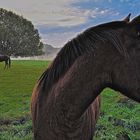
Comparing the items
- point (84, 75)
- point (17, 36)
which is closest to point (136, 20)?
point (84, 75)

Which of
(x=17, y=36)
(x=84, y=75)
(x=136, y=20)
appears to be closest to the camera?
(x=136, y=20)

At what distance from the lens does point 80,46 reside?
140 inches

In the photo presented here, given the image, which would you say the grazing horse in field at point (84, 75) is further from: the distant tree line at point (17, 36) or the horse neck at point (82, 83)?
the distant tree line at point (17, 36)

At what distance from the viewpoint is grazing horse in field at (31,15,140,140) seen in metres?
3.37

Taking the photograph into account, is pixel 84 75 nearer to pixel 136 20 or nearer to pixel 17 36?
pixel 136 20

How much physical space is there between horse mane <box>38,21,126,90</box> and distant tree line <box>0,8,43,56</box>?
5399 centimetres

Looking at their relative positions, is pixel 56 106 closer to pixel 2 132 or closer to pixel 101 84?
pixel 101 84

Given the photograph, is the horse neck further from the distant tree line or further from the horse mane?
the distant tree line

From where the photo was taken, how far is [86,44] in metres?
3.54

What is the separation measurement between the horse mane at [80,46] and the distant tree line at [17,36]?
53987 millimetres

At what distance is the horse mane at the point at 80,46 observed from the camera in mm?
3402

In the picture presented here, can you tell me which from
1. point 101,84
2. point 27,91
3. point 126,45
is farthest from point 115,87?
point 27,91

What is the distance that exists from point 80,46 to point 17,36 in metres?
56.8

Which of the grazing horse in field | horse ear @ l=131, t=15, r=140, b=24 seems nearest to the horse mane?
the grazing horse in field
